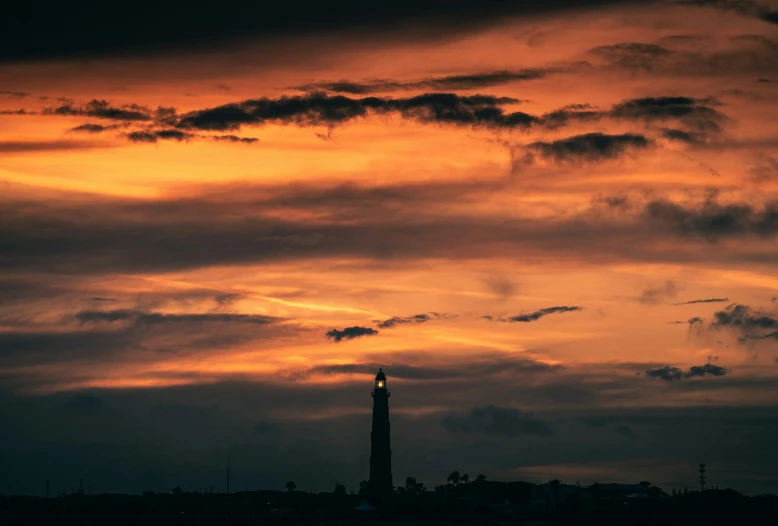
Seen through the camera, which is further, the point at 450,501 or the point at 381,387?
the point at 450,501

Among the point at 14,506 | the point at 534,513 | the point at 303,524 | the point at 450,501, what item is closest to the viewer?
the point at 303,524

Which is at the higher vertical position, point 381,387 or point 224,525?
point 381,387

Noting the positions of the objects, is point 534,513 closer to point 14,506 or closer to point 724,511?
point 724,511

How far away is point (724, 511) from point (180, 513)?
7323cm

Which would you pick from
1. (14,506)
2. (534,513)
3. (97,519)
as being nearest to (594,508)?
(534,513)

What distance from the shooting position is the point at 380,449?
6107 inches

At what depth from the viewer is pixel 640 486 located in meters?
183

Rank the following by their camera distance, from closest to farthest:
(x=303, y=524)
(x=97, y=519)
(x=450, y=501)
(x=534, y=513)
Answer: (x=303, y=524) < (x=97, y=519) < (x=534, y=513) < (x=450, y=501)

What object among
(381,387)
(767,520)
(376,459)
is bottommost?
(767,520)

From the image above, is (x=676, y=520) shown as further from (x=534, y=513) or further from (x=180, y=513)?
(x=180, y=513)

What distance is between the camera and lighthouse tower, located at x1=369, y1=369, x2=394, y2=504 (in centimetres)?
15525

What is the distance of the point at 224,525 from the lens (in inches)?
5556

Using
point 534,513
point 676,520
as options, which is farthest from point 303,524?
Result: point 676,520

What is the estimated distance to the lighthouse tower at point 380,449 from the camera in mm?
155250
